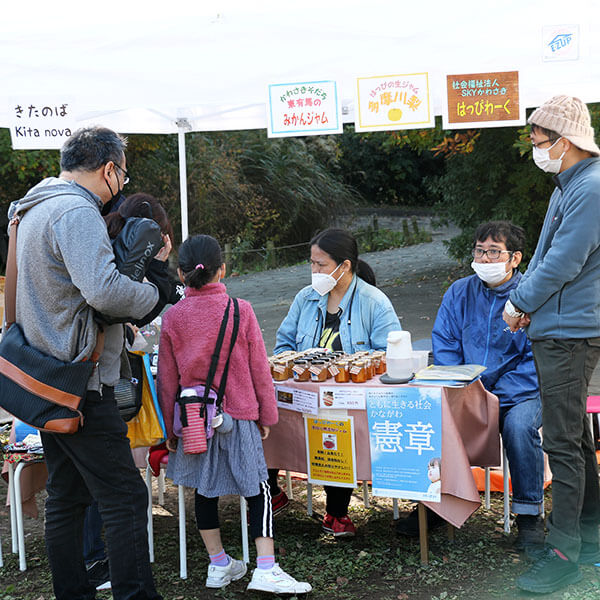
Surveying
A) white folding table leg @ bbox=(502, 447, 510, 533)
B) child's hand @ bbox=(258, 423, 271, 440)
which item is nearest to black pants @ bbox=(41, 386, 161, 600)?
child's hand @ bbox=(258, 423, 271, 440)

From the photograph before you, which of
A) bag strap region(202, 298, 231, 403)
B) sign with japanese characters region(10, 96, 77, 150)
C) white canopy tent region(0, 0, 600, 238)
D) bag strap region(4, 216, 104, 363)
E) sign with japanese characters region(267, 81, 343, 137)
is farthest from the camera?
sign with japanese characters region(10, 96, 77, 150)

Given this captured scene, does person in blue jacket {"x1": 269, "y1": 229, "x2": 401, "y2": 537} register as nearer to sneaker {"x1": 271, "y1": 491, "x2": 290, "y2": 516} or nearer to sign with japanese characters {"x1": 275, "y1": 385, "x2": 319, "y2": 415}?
sneaker {"x1": 271, "y1": 491, "x2": 290, "y2": 516}

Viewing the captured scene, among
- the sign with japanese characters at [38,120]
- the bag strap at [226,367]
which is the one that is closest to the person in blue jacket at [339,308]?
the bag strap at [226,367]

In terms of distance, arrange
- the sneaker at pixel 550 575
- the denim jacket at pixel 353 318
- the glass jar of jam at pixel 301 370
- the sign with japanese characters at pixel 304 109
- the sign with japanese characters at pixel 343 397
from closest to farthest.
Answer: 1. the sneaker at pixel 550 575
2. the sign with japanese characters at pixel 343 397
3. the glass jar of jam at pixel 301 370
4. the denim jacket at pixel 353 318
5. the sign with japanese characters at pixel 304 109

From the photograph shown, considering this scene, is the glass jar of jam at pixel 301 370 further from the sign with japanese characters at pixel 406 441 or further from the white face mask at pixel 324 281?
the white face mask at pixel 324 281

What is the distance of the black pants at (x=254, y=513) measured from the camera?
313 cm

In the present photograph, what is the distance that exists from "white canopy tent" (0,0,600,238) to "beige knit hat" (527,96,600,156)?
1638mm

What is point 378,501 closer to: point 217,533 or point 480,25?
point 217,533

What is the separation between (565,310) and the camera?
9.48ft

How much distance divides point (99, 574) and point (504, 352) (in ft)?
6.75

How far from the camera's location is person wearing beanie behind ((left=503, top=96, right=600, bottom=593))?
2834 millimetres

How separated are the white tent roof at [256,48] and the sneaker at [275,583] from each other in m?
2.92

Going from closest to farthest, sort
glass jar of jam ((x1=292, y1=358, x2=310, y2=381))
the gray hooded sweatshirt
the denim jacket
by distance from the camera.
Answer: the gray hooded sweatshirt, glass jar of jam ((x1=292, y1=358, x2=310, y2=381)), the denim jacket

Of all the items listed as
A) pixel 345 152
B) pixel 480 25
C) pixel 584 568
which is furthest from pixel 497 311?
pixel 345 152
